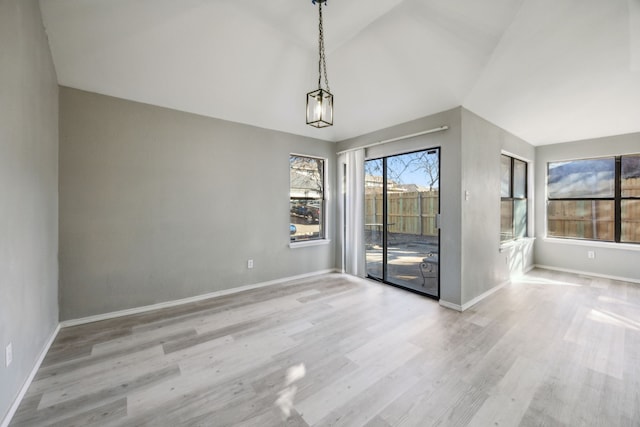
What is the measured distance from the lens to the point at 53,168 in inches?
99.0

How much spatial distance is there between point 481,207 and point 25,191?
460 cm

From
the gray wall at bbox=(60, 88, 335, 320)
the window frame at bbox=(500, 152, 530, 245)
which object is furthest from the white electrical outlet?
the window frame at bbox=(500, 152, 530, 245)

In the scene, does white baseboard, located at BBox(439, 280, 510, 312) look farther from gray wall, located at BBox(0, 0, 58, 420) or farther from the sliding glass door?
gray wall, located at BBox(0, 0, 58, 420)

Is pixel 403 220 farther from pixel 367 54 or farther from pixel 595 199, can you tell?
pixel 595 199

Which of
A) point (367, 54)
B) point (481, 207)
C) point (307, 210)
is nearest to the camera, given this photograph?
point (367, 54)

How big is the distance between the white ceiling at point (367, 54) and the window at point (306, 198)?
1121 millimetres

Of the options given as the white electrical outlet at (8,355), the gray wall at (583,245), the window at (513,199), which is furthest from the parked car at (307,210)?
the gray wall at (583,245)

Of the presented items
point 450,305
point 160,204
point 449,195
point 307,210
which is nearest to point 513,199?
point 449,195

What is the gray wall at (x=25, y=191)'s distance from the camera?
5.14 feet

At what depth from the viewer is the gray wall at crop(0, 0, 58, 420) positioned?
1.57 m

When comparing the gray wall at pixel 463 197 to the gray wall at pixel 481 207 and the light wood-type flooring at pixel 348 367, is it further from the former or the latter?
the light wood-type flooring at pixel 348 367

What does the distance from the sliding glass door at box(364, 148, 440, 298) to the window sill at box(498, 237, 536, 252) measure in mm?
1133

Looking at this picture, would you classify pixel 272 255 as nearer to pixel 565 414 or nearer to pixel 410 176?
pixel 410 176

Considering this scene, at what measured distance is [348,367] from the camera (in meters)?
2.07
